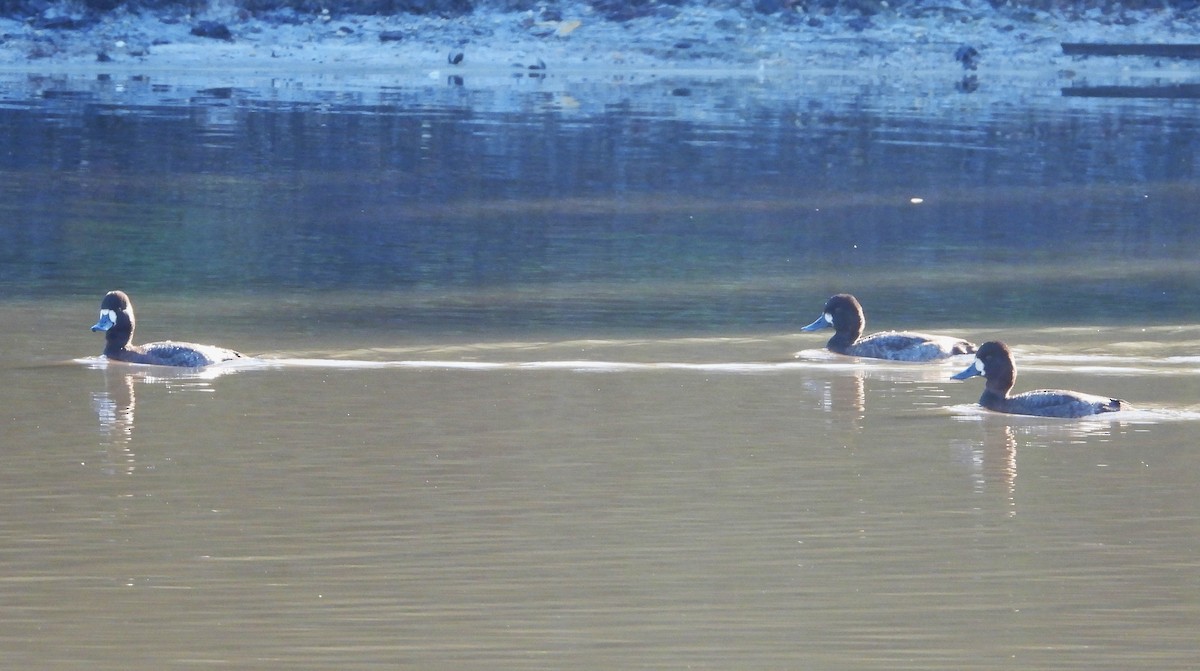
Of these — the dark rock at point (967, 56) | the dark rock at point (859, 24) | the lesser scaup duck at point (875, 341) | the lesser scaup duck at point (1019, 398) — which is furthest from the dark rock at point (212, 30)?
the lesser scaup duck at point (1019, 398)

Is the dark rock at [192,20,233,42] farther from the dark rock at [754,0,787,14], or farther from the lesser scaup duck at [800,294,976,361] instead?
the lesser scaup duck at [800,294,976,361]

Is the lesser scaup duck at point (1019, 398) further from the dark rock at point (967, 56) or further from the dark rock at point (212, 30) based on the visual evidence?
the dark rock at point (967, 56)

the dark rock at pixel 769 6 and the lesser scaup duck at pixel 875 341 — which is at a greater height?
the dark rock at pixel 769 6

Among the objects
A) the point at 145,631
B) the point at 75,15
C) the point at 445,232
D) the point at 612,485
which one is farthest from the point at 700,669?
the point at 75,15

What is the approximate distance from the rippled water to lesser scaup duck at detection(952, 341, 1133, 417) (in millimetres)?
108

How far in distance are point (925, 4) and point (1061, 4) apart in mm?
3834

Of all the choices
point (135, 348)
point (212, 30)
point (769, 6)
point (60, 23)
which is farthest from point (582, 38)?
point (135, 348)

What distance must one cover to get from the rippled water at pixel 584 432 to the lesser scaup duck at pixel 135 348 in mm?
186

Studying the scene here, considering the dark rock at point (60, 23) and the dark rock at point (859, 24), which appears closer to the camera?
the dark rock at point (60, 23)

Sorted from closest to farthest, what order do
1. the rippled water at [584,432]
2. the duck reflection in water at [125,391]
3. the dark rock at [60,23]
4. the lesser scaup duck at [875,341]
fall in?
the rippled water at [584,432]
the duck reflection in water at [125,391]
the lesser scaup duck at [875,341]
the dark rock at [60,23]

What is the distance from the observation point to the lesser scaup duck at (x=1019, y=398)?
12820mm

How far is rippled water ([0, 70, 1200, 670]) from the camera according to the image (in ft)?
27.2

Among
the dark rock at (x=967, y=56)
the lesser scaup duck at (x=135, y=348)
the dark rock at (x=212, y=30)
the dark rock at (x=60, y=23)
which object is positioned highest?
the dark rock at (x=60, y=23)

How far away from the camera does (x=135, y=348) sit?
1469cm
